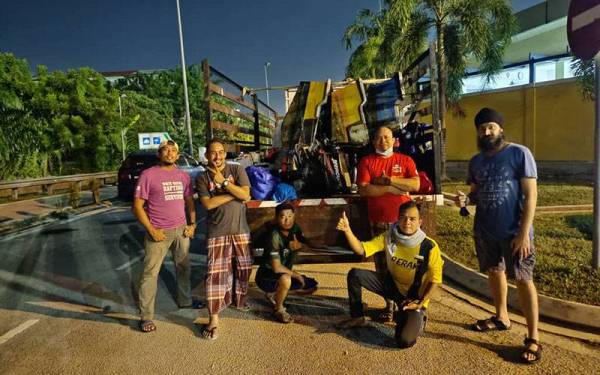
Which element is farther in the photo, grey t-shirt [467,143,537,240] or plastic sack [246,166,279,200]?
plastic sack [246,166,279,200]

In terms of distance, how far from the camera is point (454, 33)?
13.7 meters

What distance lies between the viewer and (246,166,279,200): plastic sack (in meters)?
4.94

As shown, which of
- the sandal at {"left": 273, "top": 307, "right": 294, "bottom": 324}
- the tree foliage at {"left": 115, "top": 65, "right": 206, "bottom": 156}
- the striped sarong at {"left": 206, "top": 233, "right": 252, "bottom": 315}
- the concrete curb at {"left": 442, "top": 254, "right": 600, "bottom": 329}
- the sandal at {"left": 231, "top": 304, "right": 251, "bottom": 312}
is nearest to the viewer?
the concrete curb at {"left": 442, "top": 254, "right": 600, "bottom": 329}

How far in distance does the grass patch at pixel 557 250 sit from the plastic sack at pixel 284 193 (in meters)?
2.22

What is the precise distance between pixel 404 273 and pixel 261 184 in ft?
7.13

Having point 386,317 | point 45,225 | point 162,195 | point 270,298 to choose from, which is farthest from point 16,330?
point 45,225

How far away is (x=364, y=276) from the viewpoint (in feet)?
11.7

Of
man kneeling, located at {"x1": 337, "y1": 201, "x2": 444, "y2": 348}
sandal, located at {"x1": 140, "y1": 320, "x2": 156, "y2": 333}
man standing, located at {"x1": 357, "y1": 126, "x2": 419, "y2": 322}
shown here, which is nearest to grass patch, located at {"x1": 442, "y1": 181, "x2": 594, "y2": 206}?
man standing, located at {"x1": 357, "y1": 126, "x2": 419, "y2": 322}

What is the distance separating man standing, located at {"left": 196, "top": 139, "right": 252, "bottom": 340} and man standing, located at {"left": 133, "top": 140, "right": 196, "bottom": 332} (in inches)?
11.6

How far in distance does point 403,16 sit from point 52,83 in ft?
77.1

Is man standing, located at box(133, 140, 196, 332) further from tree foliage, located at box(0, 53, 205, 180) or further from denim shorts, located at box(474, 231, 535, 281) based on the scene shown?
tree foliage, located at box(0, 53, 205, 180)

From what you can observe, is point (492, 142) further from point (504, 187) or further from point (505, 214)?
point (505, 214)

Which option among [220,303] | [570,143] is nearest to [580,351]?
[220,303]

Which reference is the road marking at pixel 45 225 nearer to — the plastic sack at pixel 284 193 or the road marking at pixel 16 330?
the road marking at pixel 16 330
